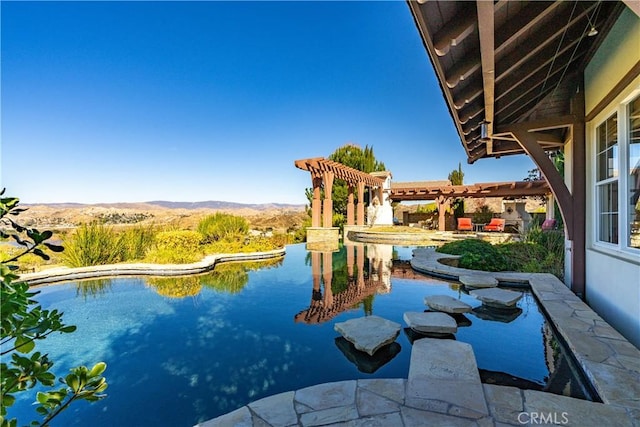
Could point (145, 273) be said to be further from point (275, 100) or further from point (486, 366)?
point (275, 100)

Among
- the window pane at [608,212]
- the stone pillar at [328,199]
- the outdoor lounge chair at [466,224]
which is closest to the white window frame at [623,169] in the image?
the window pane at [608,212]

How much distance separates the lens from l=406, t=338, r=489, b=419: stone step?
2268mm

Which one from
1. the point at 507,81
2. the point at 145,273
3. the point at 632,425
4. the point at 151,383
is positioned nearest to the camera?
the point at 632,425

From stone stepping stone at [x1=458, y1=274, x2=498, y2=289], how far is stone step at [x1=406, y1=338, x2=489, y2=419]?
3.06m

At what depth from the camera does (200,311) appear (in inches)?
201

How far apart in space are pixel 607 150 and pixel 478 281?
318 centimetres

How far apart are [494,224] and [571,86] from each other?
47.1 feet

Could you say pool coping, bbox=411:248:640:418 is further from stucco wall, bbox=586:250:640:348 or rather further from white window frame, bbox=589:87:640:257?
white window frame, bbox=589:87:640:257

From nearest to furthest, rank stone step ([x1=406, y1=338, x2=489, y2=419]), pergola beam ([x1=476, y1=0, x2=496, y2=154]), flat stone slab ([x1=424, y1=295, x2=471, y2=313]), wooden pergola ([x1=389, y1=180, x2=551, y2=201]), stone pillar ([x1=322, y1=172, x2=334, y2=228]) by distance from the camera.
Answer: pergola beam ([x1=476, y1=0, x2=496, y2=154])
stone step ([x1=406, y1=338, x2=489, y2=419])
flat stone slab ([x1=424, y1=295, x2=471, y2=313])
stone pillar ([x1=322, y1=172, x2=334, y2=228])
wooden pergola ([x1=389, y1=180, x2=551, y2=201])

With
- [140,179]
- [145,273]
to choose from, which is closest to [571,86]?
[145,273]

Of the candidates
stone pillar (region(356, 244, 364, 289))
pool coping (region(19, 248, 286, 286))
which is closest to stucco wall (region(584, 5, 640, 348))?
stone pillar (region(356, 244, 364, 289))

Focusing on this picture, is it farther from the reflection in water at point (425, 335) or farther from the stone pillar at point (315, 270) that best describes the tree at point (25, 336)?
the stone pillar at point (315, 270)

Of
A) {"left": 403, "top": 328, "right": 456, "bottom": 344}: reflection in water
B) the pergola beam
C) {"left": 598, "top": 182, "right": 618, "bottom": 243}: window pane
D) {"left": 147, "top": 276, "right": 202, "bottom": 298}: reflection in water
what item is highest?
the pergola beam

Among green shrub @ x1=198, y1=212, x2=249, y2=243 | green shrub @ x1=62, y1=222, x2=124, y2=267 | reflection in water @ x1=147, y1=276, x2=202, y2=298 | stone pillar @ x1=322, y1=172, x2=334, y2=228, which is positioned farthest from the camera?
stone pillar @ x1=322, y1=172, x2=334, y2=228
